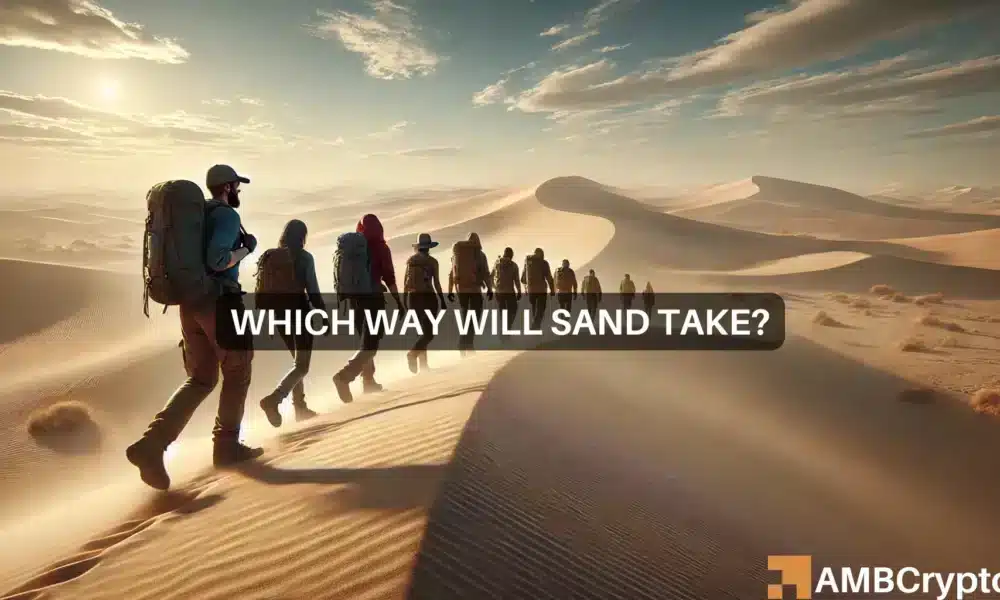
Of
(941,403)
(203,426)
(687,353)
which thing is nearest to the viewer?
(203,426)

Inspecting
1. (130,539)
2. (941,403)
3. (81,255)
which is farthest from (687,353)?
(81,255)

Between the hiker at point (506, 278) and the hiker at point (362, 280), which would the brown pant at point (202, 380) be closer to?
the hiker at point (362, 280)

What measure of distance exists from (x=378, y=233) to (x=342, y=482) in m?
4.46

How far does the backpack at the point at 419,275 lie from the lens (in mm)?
7859

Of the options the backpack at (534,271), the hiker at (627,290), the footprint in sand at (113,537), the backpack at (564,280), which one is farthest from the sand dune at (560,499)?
the hiker at (627,290)

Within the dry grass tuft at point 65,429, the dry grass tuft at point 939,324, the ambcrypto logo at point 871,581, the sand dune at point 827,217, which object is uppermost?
the sand dune at point 827,217

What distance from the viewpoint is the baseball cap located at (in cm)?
400

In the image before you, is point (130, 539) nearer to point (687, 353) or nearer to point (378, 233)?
point (378, 233)

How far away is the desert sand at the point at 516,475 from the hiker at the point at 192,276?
0.53 meters

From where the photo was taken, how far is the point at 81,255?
3466cm

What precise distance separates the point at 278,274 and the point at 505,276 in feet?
16.8

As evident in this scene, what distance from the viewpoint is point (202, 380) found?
3.96 metres

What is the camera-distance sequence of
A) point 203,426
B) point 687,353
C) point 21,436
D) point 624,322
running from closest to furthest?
1. point 21,436
2. point 203,426
3. point 687,353
4. point 624,322

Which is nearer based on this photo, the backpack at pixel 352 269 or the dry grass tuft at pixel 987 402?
the backpack at pixel 352 269
